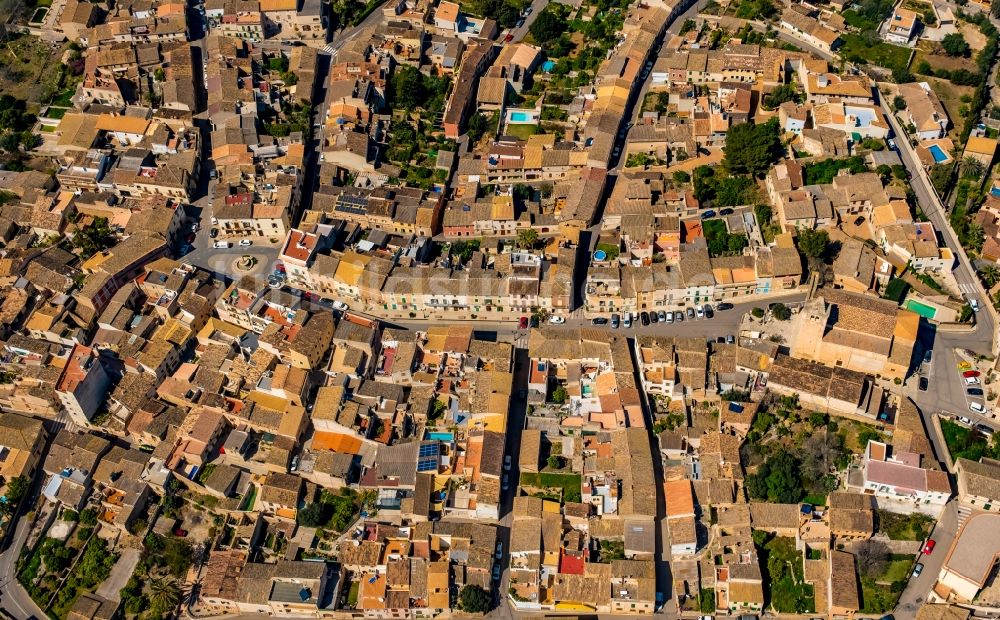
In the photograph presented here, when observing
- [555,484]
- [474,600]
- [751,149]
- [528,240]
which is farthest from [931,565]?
[528,240]

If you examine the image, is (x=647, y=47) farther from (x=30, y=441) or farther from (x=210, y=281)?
(x=30, y=441)

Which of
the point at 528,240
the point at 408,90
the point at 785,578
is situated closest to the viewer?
the point at 785,578

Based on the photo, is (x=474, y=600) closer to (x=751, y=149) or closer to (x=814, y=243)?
(x=814, y=243)

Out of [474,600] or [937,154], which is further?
[937,154]

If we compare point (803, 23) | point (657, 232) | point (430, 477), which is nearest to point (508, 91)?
point (657, 232)

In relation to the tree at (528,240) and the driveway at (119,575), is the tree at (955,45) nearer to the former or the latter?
the tree at (528,240)

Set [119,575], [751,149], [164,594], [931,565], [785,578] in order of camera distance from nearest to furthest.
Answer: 1. [931,565]
2. [785,578]
3. [164,594]
4. [119,575]
5. [751,149]
